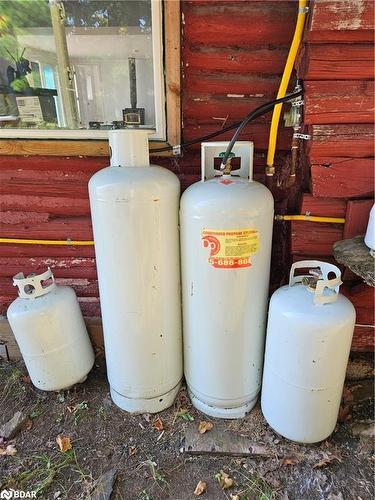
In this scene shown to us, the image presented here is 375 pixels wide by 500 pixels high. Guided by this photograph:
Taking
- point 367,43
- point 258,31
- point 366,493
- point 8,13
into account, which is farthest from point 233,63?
point 366,493

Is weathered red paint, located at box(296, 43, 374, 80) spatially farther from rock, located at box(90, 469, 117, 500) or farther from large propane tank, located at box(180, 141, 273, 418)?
rock, located at box(90, 469, 117, 500)

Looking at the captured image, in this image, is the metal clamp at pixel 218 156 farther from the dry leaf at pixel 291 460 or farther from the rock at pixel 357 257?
the dry leaf at pixel 291 460

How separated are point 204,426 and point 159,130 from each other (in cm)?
165

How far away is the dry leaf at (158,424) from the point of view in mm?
1828

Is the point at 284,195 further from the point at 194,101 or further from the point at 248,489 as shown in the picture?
the point at 248,489

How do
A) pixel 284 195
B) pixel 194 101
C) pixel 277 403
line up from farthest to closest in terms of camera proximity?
pixel 284 195, pixel 194 101, pixel 277 403

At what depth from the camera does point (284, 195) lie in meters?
1.99

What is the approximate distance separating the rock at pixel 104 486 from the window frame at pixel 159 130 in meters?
1.66

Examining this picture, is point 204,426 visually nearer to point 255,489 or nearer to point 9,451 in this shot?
point 255,489

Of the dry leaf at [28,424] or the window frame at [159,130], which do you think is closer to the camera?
the window frame at [159,130]

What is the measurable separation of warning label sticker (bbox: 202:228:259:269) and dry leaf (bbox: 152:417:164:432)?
99cm

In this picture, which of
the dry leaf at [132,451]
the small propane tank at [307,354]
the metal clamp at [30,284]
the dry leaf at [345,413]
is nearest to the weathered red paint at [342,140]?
the small propane tank at [307,354]

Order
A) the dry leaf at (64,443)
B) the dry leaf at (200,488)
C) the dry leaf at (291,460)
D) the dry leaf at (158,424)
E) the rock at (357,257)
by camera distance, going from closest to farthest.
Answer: the rock at (357,257) < the dry leaf at (200,488) < the dry leaf at (291,460) < the dry leaf at (64,443) < the dry leaf at (158,424)

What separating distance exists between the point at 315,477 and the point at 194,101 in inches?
78.5
